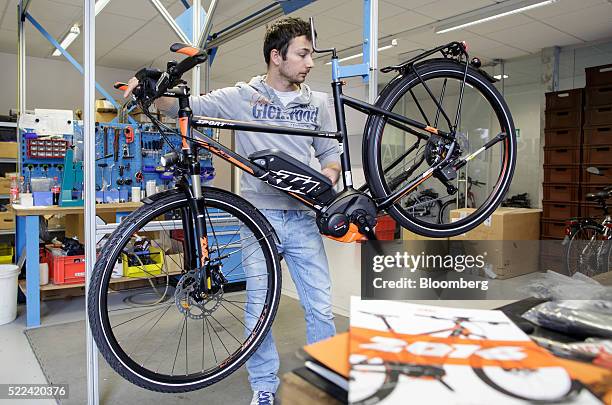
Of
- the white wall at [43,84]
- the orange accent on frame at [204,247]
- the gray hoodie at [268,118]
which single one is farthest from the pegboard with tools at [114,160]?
the white wall at [43,84]

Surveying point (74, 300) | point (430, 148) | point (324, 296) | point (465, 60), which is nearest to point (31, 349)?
point (74, 300)

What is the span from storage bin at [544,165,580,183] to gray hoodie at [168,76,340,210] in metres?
4.97

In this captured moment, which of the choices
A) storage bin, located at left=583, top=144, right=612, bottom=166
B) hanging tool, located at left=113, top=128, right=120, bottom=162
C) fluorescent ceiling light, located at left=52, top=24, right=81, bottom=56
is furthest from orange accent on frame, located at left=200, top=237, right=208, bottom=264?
fluorescent ceiling light, located at left=52, top=24, right=81, bottom=56

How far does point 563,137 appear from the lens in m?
5.71

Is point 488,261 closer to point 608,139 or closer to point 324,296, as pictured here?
point 324,296

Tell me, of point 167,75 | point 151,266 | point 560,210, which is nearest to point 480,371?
point 167,75

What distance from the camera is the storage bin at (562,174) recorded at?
561cm

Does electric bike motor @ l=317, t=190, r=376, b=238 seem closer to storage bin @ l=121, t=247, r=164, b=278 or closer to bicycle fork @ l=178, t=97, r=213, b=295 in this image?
bicycle fork @ l=178, t=97, r=213, b=295

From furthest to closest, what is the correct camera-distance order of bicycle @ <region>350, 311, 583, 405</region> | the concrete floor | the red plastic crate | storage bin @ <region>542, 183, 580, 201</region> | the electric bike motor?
1. storage bin @ <region>542, 183, 580, 201</region>
2. the red plastic crate
3. the concrete floor
4. the electric bike motor
5. bicycle @ <region>350, 311, 583, 405</region>

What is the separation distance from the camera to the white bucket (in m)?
3.47

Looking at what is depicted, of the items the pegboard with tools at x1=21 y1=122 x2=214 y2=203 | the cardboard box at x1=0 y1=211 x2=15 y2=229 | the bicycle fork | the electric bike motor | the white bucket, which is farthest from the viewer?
the cardboard box at x1=0 y1=211 x2=15 y2=229

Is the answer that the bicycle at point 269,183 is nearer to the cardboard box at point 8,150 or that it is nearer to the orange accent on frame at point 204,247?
the orange accent on frame at point 204,247

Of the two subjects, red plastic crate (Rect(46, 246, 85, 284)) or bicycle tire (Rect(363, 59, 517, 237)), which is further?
red plastic crate (Rect(46, 246, 85, 284))

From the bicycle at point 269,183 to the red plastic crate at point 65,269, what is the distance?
109 inches
